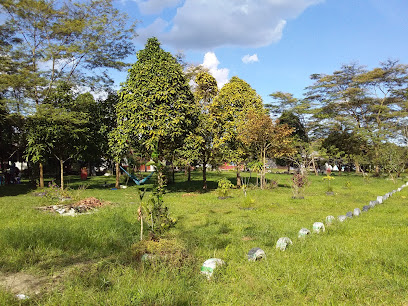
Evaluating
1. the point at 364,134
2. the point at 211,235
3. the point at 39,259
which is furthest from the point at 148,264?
the point at 364,134

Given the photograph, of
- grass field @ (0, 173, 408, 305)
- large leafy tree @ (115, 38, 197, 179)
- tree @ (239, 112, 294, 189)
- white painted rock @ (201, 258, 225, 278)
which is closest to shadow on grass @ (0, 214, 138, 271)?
grass field @ (0, 173, 408, 305)

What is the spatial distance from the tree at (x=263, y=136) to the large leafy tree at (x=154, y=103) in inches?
134

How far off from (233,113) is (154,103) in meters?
4.78

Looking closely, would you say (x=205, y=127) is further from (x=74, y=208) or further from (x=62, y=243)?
(x=62, y=243)

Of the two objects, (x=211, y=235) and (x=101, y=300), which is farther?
(x=211, y=235)

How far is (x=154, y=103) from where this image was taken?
12.2 metres

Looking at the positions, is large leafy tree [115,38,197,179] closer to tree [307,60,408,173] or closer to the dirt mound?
the dirt mound

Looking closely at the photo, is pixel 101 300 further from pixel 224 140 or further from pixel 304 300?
pixel 224 140

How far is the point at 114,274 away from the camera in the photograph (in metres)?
3.54

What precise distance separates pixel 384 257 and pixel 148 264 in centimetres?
335

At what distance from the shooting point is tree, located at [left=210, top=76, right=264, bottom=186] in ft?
48.8

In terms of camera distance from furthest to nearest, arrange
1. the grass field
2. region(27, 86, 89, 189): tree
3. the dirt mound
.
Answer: region(27, 86, 89, 189): tree → the dirt mound → the grass field

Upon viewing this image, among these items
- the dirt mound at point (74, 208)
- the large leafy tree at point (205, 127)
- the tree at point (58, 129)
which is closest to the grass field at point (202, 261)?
the dirt mound at point (74, 208)

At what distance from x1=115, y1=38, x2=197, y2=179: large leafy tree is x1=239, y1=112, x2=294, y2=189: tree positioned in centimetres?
340
